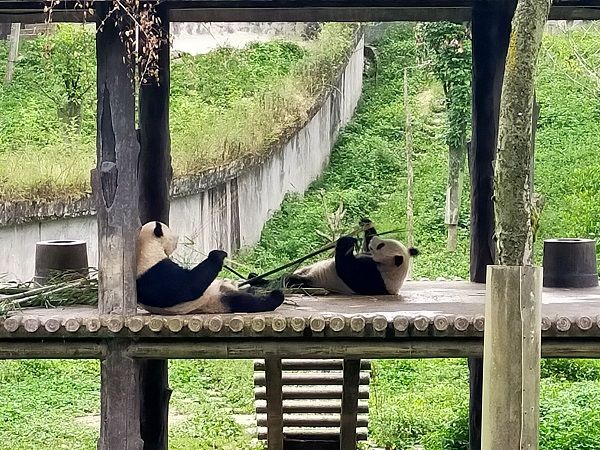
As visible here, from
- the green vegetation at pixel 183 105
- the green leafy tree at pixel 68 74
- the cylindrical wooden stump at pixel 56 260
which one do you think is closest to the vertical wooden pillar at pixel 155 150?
the cylindrical wooden stump at pixel 56 260

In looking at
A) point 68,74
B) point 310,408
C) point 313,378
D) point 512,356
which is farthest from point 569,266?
point 68,74

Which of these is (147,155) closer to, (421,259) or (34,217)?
(34,217)

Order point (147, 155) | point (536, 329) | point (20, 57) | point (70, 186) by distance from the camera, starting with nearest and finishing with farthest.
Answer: point (536, 329)
point (147, 155)
point (70, 186)
point (20, 57)

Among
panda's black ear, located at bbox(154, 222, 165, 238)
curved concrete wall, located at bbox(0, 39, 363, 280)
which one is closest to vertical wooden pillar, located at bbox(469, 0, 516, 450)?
curved concrete wall, located at bbox(0, 39, 363, 280)

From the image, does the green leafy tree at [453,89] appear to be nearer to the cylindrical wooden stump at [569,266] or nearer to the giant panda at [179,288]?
the cylindrical wooden stump at [569,266]

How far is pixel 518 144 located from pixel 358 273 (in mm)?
3174

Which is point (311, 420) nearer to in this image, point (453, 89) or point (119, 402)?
point (119, 402)

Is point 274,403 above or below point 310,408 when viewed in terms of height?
above

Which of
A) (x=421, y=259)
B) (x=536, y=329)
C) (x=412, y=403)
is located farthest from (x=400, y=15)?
(x=421, y=259)

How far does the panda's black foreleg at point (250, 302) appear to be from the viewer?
Result: 5461 millimetres

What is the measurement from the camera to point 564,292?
6469 mm

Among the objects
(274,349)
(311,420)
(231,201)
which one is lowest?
(311,420)

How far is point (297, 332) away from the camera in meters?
5.21

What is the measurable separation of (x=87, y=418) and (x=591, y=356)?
6.09 m
